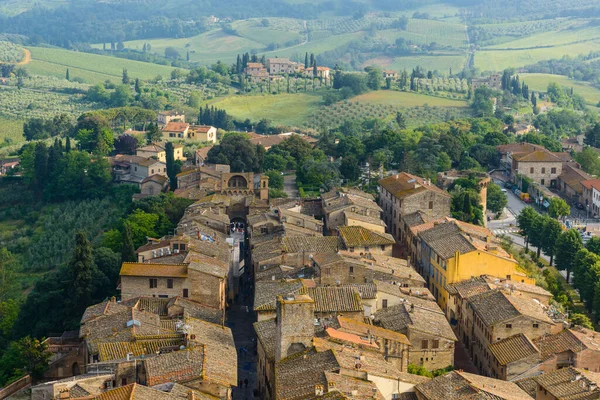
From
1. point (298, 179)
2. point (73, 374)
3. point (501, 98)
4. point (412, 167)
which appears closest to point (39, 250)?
point (298, 179)

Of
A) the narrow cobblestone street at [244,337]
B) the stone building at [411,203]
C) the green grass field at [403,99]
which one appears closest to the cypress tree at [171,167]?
the stone building at [411,203]

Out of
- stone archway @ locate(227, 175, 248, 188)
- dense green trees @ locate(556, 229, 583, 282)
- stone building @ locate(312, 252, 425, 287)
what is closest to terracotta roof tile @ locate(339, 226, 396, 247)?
stone building @ locate(312, 252, 425, 287)

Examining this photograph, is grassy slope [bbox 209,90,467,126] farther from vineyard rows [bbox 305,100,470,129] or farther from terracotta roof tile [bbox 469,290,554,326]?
terracotta roof tile [bbox 469,290,554,326]

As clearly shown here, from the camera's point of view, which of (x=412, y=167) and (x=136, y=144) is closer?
(x=412, y=167)

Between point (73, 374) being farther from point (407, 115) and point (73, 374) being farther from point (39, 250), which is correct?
point (407, 115)

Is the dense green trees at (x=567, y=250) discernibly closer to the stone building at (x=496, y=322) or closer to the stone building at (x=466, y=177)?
the stone building at (x=466, y=177)

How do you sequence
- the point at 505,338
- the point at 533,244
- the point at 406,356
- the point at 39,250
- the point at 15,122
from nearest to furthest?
the point at 406,356, the point at 505,338, the point at 533,244, the point at 39,250, the point at 15,122

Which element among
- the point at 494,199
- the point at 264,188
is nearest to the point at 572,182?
the point at 494,199
